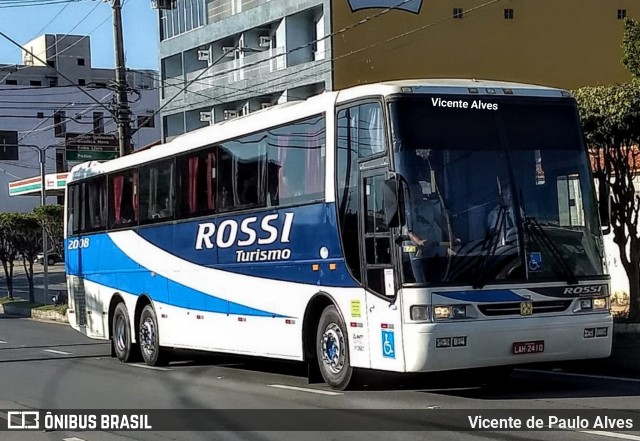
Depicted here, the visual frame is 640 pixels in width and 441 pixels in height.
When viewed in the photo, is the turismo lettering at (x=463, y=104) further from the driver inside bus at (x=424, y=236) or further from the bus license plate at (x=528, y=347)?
the bus license plate at (x=528, y=347)

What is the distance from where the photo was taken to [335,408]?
1095 cm

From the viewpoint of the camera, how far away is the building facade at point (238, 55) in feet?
143

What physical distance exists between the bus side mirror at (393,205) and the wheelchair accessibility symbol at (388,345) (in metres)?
1.20

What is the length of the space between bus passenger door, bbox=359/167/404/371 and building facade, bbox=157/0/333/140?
97.6 feet

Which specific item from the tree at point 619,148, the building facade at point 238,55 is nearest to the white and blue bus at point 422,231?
the tree at point 619,148

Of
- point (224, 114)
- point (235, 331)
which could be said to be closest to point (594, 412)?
point (235, 331)

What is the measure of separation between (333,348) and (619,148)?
6.92 m

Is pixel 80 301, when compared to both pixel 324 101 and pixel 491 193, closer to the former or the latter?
pixel 324 101

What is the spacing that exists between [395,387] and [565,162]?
3.52 meters

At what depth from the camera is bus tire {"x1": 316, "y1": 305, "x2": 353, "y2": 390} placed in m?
11.9

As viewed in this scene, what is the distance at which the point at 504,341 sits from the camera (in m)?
10.8

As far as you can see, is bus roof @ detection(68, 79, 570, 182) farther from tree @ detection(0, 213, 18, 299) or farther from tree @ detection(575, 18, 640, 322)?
tree @ detection(0, 213, 18, 299)

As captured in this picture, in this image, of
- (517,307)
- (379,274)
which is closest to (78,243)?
(379,274)

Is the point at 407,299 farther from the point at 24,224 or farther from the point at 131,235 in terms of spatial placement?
the point at 24,224
